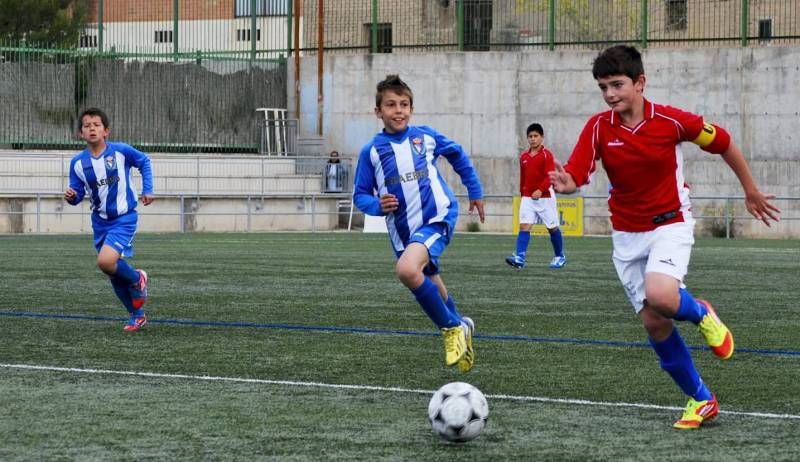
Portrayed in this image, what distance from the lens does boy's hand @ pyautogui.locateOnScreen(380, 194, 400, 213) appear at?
8.91 metres

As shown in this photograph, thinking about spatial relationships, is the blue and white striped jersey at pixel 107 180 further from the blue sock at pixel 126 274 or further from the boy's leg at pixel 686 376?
the boy's leg at pixel 686 376

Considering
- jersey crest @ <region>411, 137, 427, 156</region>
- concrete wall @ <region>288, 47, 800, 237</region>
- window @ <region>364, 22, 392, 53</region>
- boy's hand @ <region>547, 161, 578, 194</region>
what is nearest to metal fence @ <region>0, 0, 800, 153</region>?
window @ <region>364, 22, 392, 53</region>

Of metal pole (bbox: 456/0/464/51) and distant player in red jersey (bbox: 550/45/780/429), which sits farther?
metal pole (bbox: 456/0/464/51)

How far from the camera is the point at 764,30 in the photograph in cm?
3350

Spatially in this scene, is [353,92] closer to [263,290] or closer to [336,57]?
[336,57]

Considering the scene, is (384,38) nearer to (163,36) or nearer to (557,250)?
(163,36)

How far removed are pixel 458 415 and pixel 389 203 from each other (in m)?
2.70

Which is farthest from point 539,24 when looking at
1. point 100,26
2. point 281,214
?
point 100,26

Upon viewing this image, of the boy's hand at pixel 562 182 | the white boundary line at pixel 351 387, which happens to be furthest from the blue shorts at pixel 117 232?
the boy's hand at pixel 562 182

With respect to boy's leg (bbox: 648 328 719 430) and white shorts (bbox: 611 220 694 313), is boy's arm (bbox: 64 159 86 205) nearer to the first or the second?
white shorts (bbox: 611 220 694 313)

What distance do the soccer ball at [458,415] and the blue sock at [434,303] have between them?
2.39 metres

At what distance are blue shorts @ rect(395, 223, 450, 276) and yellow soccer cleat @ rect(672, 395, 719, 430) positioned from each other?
8.78 ft

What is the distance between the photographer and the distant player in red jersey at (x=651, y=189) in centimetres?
699

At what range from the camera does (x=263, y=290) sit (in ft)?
52.4
